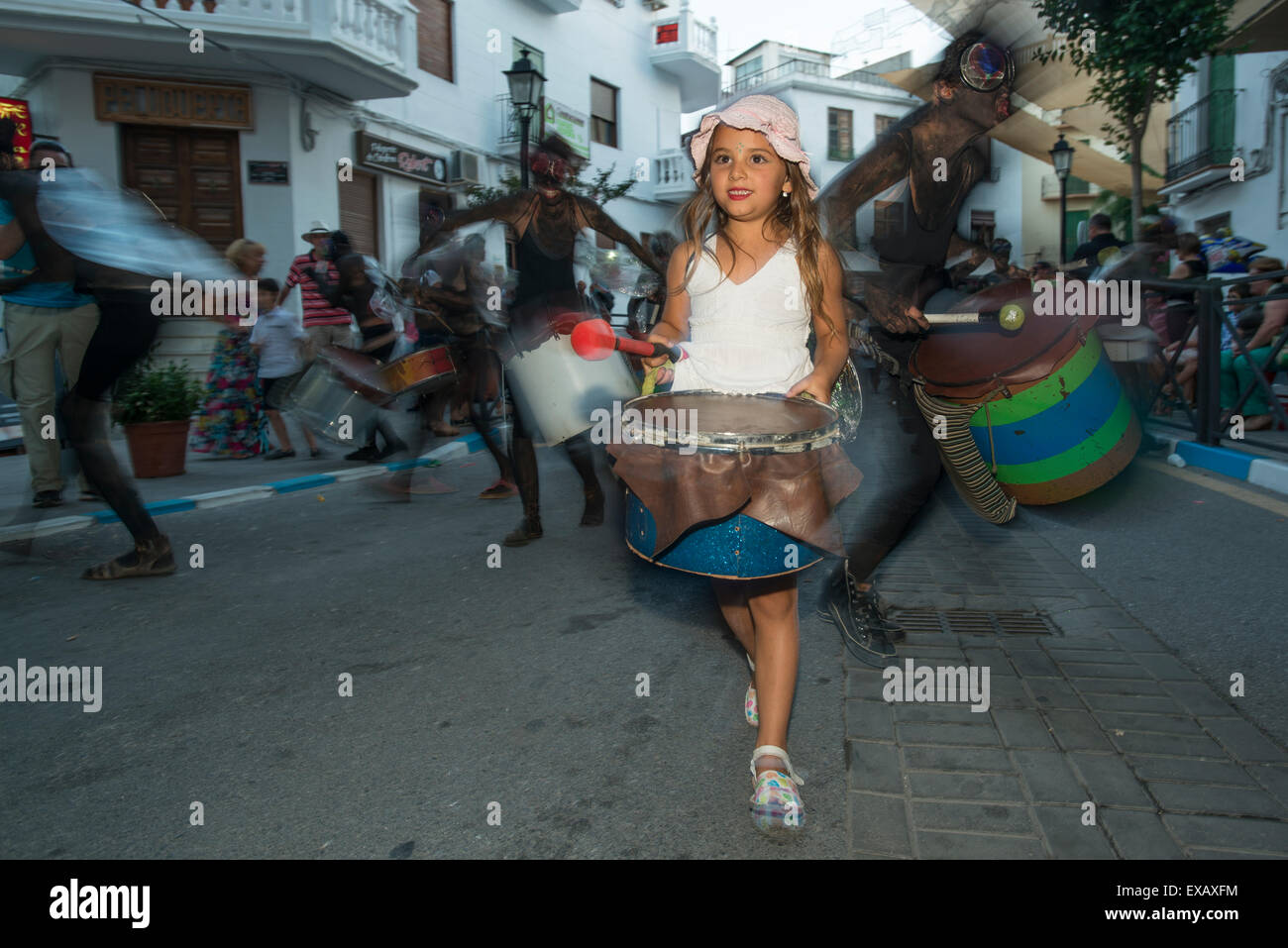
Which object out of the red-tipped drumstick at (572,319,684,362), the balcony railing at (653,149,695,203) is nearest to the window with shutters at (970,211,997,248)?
the red-tipped drumstick at (572,319,684,362)

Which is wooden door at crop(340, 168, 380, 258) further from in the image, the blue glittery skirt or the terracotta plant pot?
the blue glittery skirt

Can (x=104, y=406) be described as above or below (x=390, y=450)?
above

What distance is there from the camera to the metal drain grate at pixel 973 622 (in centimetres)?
376

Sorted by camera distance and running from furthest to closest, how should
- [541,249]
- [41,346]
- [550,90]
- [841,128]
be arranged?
[841,128]
[550,90]
[41,346]
[541,249]

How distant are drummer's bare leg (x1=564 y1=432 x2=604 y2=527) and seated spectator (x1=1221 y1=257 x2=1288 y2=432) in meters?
5.11

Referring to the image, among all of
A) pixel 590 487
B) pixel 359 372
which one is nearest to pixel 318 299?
pixel 359 372

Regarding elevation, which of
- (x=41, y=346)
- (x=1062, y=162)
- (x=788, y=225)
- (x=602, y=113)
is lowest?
(x=41, y=346)

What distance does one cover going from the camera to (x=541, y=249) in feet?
17.2

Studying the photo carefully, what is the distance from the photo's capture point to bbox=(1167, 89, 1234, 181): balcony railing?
18.4m

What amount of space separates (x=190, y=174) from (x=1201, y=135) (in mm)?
18990

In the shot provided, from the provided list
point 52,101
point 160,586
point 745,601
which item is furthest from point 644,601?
point 52,101

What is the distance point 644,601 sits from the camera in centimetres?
425

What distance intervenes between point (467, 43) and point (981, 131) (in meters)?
18.4

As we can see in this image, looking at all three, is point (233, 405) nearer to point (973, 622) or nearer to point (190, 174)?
point (190, 174)
